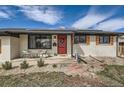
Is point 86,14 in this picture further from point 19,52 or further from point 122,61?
point 19,52

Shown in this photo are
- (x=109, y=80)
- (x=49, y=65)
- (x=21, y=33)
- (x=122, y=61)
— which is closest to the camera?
(x=109, y=80)

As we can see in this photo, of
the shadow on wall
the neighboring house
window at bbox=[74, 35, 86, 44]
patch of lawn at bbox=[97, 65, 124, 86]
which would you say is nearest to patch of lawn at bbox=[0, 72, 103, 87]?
patch of lawn at bbox=[97, 65, 124, 86]

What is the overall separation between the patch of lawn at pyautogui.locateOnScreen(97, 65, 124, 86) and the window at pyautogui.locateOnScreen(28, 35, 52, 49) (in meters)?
6.14

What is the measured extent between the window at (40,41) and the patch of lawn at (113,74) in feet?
20.1

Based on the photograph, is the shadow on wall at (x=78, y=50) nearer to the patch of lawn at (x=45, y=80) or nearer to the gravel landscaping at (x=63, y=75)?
the gravel landscaping at (x=63, y=75)

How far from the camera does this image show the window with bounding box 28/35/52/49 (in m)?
20.8

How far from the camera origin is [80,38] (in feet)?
68.9

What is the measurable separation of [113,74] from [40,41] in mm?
8015

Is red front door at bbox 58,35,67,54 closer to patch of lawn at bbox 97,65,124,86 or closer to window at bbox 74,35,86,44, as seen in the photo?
window at bbox 74,35,86,44

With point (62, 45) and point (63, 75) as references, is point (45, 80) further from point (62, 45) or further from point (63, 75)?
point (62, 45)

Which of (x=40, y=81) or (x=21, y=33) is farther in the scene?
(x=21, y=33)

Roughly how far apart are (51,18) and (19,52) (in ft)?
11.6

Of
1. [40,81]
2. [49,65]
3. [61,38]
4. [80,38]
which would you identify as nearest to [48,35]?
[61,38]

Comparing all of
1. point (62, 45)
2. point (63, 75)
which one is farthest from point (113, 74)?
point (62, 45)
